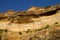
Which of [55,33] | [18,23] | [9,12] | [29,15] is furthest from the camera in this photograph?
[9,12]

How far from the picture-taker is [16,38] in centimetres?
3578

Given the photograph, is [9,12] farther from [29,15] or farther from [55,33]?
[55,33]

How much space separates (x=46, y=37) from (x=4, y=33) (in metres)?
16.7

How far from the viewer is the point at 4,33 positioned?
123 ft

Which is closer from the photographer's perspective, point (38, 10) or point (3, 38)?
point (3, 38)

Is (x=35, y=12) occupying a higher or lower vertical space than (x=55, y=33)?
higher

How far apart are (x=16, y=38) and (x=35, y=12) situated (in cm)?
2369

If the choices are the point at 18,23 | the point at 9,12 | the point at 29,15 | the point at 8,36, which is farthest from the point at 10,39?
the point at 9,12

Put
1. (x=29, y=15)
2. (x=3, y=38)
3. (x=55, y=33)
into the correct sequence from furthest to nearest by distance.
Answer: (x=29, y=15)
(x=3, y=38)
(x=55, y=33)

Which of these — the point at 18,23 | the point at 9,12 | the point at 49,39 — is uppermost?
the point at 9,12

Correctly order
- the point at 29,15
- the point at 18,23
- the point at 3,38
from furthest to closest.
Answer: the point at 29,15 < the point at 18,23 < the point at 3,38

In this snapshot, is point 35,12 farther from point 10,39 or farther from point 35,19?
point 10,39

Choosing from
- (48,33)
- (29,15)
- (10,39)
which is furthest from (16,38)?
(29,15)

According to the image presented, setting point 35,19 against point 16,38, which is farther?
point 35,19
